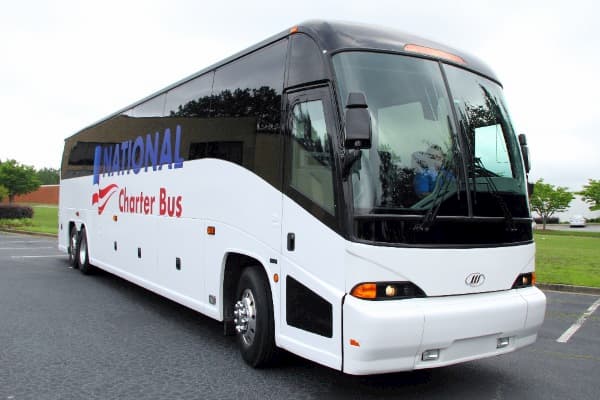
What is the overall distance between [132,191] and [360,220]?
5997mm

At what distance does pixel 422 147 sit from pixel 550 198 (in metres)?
54.0

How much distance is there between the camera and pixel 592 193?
53.0 m

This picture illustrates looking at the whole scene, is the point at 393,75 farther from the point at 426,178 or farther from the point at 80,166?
the point at 80,166

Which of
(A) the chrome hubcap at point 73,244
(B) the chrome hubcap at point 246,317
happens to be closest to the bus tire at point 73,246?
(A) the chrome hubcap at point 73,244

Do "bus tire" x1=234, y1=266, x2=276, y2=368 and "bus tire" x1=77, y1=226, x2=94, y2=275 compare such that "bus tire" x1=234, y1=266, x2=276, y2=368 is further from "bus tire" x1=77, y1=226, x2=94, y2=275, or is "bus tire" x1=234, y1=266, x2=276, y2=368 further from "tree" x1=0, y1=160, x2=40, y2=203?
"tree" x1=0, y1=160, x2=40, y2=203

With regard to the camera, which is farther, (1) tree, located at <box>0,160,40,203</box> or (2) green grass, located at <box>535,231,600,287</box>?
(1) tree, located at <box>0,160,40,203</box>

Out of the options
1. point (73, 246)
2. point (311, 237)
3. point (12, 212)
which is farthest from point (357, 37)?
point (12, 212)

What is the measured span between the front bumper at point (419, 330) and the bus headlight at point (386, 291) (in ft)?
0.14

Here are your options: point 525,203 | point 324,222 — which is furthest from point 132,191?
point 525,203

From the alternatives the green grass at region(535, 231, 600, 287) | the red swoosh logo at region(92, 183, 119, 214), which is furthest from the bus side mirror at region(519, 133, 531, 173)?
the green grass at region(535, 231, 600, 287)

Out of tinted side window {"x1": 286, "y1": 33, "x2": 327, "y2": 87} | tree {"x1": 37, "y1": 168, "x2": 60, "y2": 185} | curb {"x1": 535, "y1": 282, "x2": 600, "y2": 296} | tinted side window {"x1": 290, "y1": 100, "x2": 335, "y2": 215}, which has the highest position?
tree {"x1": 37, "y1": 168, "x2": 60, "y2": 185}

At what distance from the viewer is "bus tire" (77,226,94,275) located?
12.4 m

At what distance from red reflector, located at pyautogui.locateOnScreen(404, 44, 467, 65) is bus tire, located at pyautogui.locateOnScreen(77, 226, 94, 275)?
916 centimetres

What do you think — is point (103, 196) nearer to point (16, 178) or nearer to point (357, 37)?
point (357, 37)
